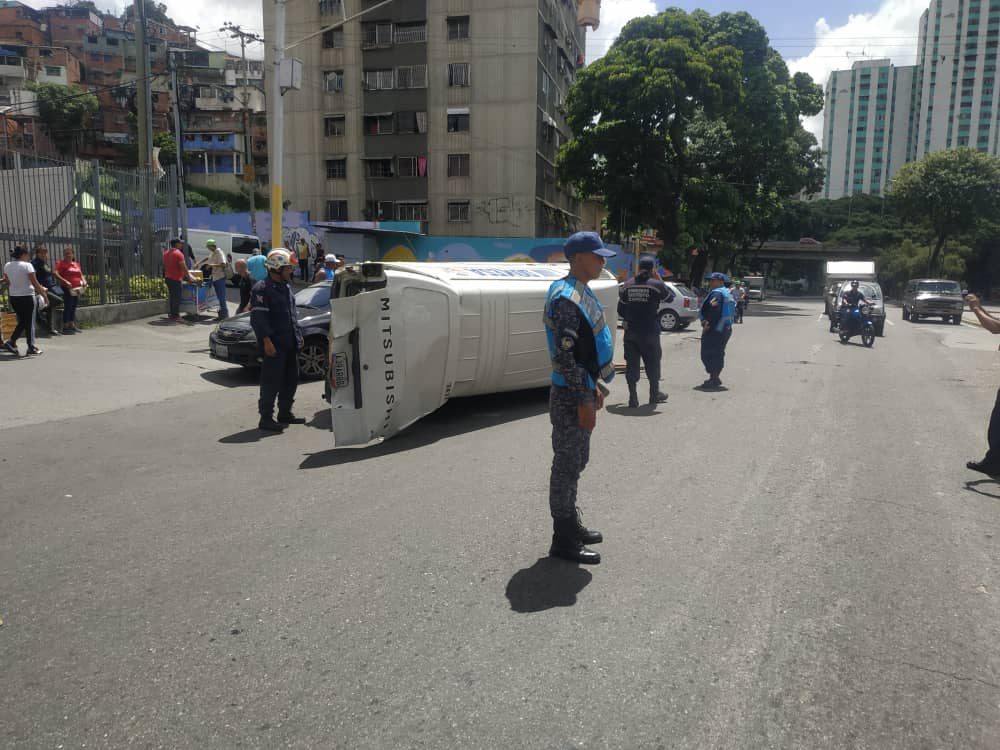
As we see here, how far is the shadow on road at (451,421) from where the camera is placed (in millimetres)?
7090

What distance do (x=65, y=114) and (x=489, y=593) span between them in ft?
251

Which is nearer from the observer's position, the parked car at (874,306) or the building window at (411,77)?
the parked car at (874,306)

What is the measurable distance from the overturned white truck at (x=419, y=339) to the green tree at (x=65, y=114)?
69974mm

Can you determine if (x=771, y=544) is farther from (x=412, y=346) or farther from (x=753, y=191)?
(x=753, y=191)

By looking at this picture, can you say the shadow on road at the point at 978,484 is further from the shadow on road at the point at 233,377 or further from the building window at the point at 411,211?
the building window at the point at 411,211

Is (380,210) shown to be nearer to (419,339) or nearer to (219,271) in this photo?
(219,271)

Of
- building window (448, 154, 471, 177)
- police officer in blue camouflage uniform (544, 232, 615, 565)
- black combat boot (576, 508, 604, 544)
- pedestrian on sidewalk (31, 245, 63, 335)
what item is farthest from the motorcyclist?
building window (448, 154, 471, 177)

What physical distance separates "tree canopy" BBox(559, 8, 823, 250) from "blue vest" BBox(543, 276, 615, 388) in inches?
Result: 1225

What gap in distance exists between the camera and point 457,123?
1612 inches

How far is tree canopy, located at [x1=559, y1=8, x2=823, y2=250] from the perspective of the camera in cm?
3356

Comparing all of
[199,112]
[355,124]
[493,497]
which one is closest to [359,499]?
[493,497]

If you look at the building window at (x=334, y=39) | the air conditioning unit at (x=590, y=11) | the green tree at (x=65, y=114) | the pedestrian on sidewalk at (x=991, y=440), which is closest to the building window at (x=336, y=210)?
the building window at (x=334, y=39)

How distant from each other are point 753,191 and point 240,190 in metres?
43.0

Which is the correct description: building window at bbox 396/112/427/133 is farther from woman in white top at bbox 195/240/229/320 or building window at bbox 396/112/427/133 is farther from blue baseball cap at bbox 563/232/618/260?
blue baseball cap at bbox 563/232/618/260
